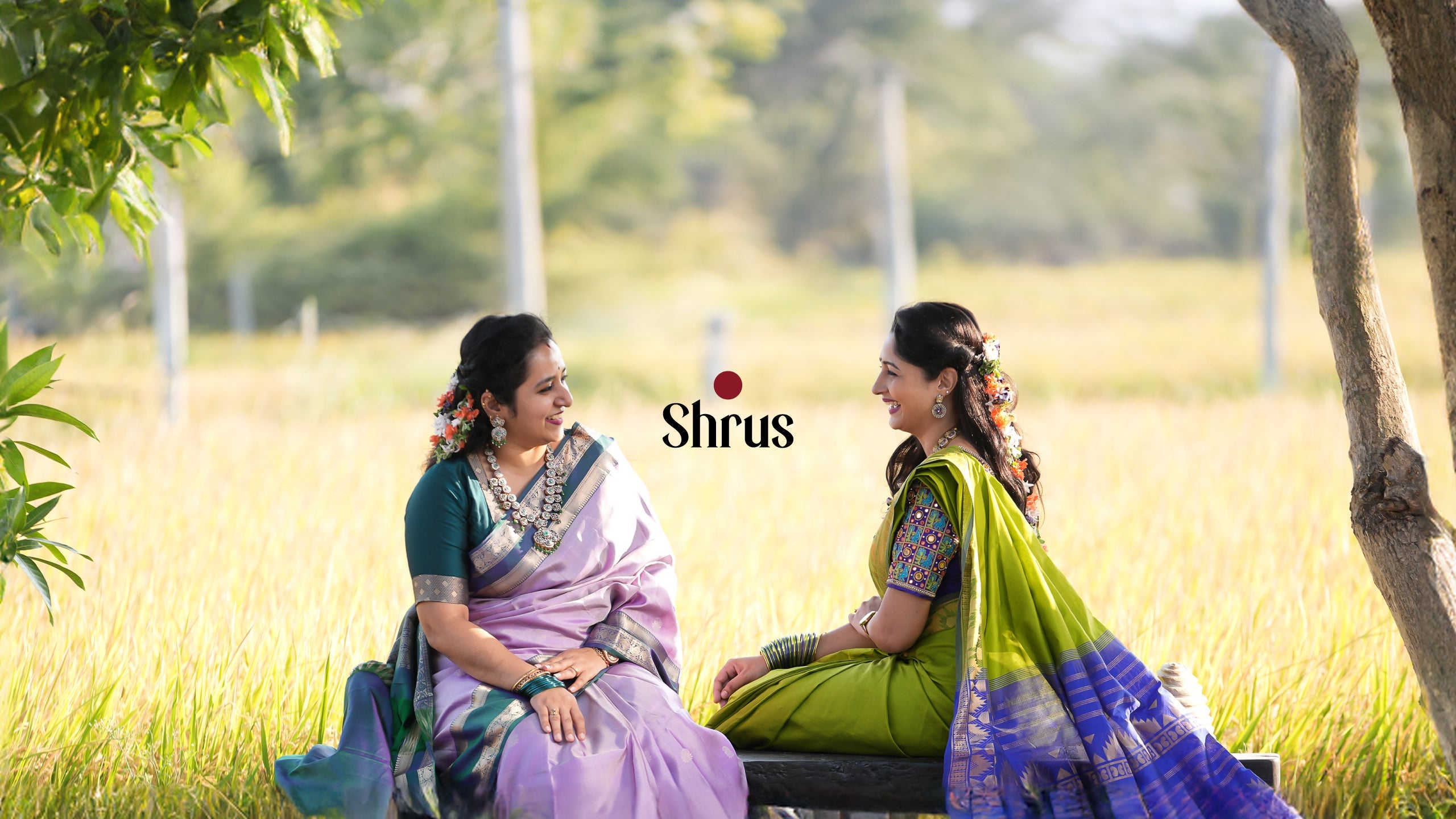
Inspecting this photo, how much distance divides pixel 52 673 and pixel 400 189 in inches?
941

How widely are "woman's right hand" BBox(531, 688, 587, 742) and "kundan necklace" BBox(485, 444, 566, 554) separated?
0.96 ft

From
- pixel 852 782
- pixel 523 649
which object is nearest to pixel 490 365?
pixel 523 649

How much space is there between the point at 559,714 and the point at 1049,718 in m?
0.84

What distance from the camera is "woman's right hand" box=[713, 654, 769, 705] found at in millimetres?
2355

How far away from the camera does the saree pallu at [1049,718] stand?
2.01m

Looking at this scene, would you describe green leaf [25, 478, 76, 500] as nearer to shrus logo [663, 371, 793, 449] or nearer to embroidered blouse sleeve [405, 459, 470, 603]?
embroidered blouse sleeve [405, 459, 470, 603]

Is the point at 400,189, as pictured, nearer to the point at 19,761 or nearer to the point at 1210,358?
the point at 1210,358

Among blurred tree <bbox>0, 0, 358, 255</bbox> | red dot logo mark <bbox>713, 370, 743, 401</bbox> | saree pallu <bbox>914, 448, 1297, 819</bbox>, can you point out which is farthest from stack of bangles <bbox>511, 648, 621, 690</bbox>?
red dot logo mark <bbox>713, 370, 743, 401</bbox>

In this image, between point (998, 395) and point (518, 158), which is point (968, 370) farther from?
point (518, 158)

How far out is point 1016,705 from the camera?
204 cm

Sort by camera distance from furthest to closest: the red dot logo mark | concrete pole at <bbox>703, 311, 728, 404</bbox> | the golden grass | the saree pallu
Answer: concrete pole at <bbox>703, 311, 728, 404</bbox>, the red dot logo mark, the golden grass, the saree pallu

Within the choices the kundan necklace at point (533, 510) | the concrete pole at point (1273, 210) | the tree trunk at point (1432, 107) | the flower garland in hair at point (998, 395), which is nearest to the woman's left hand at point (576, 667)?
the kundan necklace at point (533, 510)

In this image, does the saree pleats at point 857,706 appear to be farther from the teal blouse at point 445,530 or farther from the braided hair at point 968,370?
the teal blouse at point 445,530

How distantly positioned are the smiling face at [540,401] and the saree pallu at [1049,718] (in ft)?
2.38
